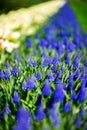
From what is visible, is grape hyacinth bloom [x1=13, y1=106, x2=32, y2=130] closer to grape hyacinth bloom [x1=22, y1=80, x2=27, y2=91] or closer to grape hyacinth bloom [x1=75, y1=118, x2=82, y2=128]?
grape hyacinth bloom [x1=75, y1=118, x2=82, y2=128]

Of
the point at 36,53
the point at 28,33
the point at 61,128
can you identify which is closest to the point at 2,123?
the point at 61,128

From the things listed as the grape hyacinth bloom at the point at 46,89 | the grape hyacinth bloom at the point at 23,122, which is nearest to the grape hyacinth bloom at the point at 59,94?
the grape hyacinth bloom at the point at 46,89

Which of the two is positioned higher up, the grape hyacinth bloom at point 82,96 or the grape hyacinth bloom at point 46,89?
the grape hyacinth bloom at point 46,89

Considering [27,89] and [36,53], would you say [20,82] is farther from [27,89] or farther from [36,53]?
[36,53]

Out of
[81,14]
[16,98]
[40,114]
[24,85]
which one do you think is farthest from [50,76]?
[81,14]

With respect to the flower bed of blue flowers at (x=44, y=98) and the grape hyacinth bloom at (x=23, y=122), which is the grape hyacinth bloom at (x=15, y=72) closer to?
the flower bed of blue flowers at (x=44, y=98)

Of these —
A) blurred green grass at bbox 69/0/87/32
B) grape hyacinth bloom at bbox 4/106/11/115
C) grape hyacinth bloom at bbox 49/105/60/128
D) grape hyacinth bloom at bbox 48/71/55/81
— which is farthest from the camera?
blurred green grass at bbox 69/0/87/32

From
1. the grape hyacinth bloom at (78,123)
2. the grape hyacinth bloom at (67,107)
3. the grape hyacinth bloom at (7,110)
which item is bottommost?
the grape hyacinth bloom at (78,123)

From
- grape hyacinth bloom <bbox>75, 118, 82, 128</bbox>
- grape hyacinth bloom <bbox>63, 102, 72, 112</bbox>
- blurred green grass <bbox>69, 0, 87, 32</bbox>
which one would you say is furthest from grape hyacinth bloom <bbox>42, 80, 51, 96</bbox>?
blurred green grass <bbox>69, 0, 87, 32</bbox>

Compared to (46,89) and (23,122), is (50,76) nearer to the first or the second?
(46,89)

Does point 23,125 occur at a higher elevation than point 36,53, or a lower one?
higher

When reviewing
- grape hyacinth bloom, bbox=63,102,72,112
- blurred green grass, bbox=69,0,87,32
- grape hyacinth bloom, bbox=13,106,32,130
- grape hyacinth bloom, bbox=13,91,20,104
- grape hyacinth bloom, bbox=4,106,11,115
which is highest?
grape hyacinth bloom, bbox=13,106,32,130
